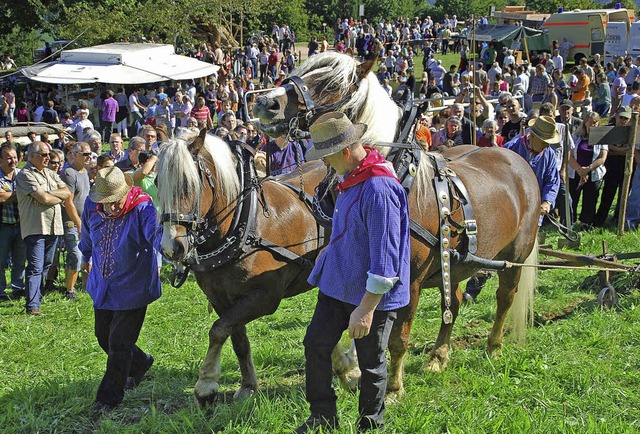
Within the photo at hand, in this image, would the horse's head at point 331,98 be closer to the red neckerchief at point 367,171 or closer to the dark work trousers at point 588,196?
the red neckerchief at point 367,171

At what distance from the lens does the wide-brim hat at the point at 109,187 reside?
4.94m

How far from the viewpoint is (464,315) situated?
7.04m

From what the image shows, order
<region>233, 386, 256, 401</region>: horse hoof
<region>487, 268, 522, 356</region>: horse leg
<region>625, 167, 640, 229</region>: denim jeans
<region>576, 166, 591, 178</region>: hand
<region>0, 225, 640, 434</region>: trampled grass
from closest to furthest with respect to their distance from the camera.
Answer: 1. <region>0, 225, 640, 434</region>: trampled grass
2. <region>233, 386, 256, 401</region>: horse hoof
3. <region>487, 268, 522, 356</region>: horse leg
4. <region>625, 167, 640, 229</region>: denim jeans
5. <region>576, 166, 591, 178</region>: hand

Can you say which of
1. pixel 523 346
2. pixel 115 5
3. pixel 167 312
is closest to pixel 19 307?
pixel 167 312

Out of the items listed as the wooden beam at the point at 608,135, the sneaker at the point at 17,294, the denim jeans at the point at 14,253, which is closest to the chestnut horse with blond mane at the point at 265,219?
the wooden beam at the point at 608,135

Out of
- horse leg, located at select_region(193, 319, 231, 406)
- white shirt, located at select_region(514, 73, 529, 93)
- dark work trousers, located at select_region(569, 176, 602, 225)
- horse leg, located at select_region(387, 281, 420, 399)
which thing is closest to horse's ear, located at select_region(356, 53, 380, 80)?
horse leg, located at select_region(387, 281, 420, 399)

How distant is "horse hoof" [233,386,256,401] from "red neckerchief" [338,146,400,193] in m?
2.00

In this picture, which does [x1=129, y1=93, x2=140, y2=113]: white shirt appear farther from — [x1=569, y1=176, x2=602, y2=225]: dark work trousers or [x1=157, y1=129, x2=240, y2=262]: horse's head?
[x1=157, y1=129, x2=240, y2=262]: horse's head

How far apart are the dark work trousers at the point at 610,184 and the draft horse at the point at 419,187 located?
5986 mm

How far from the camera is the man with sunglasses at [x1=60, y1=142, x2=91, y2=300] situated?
8.79 metres

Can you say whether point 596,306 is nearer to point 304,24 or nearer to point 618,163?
point 618,163

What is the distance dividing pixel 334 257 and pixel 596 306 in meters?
3.83

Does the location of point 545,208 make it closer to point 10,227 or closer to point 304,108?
point 304,108

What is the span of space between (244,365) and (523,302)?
2.56 meters
